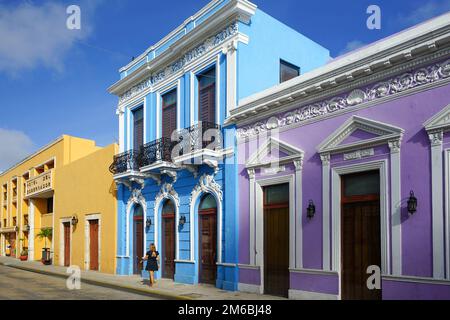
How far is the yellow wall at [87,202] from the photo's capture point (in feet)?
66.0

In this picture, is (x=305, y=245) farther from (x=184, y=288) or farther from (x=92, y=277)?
(x=92, y=277)

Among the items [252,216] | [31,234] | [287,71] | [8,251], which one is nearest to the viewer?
[252,216]

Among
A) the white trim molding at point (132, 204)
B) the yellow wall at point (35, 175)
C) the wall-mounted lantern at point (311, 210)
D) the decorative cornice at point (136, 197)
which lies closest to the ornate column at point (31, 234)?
the yellow wall at point (35, 175)

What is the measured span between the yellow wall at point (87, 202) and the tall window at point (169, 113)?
3.79 metres

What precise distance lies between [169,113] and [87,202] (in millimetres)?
8156

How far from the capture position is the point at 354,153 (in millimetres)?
10148

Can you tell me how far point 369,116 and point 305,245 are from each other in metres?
3.43

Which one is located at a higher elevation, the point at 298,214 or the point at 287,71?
the point at 287,71

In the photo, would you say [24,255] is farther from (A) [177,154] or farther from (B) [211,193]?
(B) [211,193]

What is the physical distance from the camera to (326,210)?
10.6 metres

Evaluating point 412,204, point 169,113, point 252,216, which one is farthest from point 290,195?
point 169,113

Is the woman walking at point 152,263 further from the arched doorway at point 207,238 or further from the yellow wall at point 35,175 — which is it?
the yellow wall at point 35,175

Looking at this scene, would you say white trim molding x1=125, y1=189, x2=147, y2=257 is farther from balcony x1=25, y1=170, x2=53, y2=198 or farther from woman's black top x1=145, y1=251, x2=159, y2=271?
balcony x1=25, y1=170, x2=53, y2=198

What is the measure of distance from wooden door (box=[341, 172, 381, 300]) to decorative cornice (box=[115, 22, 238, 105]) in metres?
6.30
